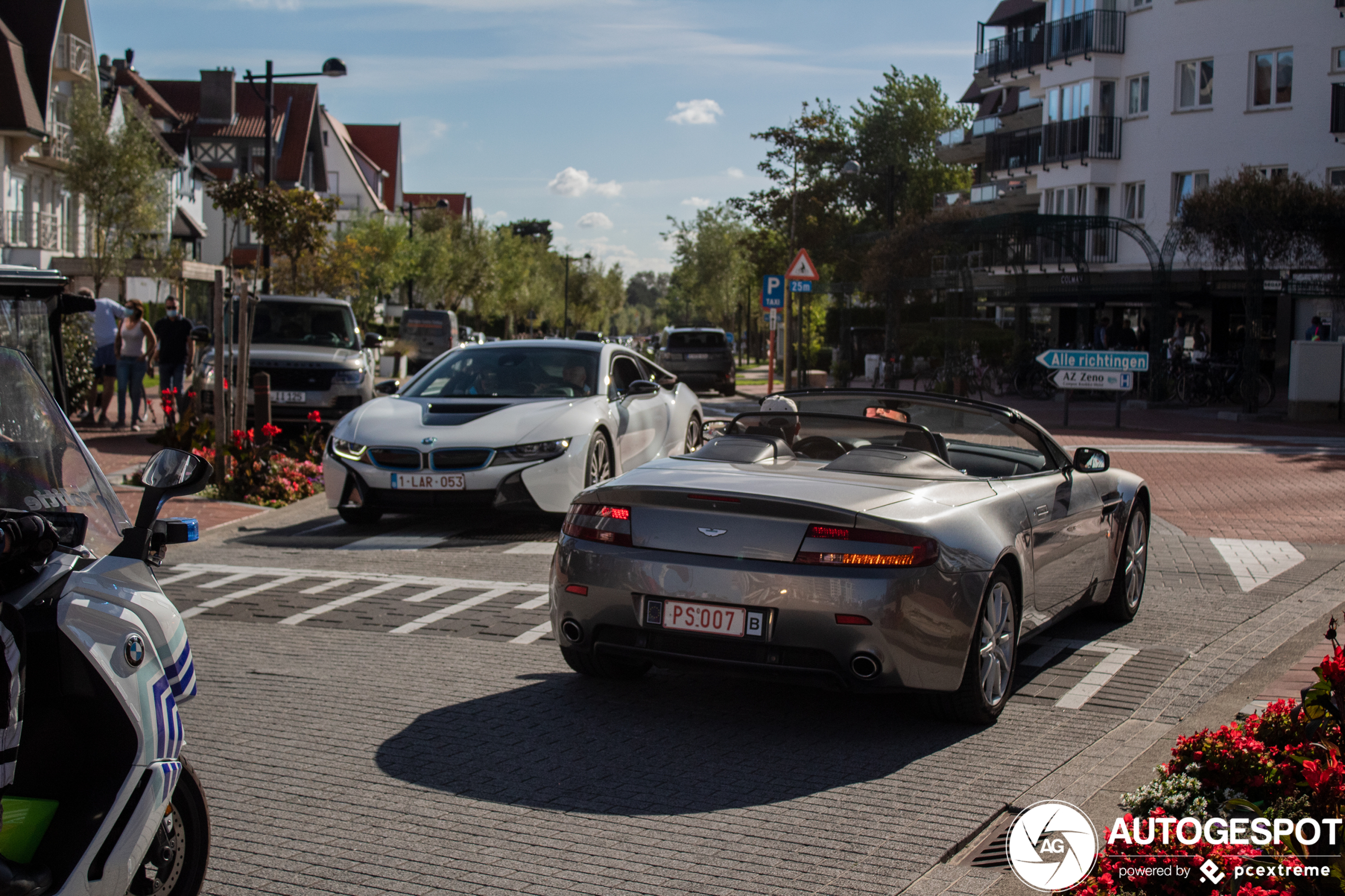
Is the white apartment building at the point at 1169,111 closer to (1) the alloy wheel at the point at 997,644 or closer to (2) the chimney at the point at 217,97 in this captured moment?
(1) the alloy wheel at the point at 997,644

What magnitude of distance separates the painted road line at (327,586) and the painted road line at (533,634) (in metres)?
1.70

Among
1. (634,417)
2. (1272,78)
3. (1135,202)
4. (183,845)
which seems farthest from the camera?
(1135,202)

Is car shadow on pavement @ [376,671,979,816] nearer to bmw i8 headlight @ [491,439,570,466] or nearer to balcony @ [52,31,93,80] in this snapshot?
bmw i8 headlight @ [491,439,570,466]

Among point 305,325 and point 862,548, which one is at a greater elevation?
point 305,325

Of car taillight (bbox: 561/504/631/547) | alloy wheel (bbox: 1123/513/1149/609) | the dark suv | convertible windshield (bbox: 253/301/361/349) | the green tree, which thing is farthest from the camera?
the green tree

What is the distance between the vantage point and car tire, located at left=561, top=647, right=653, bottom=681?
5.93 m

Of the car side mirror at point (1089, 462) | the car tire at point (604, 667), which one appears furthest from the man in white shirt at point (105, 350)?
the car side mirror at point (1089, 462)

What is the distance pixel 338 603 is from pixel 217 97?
6962 cm

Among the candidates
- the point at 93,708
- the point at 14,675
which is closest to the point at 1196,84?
the point at 93,708

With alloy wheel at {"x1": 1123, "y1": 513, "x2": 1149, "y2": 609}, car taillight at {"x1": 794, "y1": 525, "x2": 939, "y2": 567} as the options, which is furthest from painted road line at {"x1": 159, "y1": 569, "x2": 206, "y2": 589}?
alloy wheel at {"x1": 1123, "y1": 513, "x2": 1149, "y2": 609}

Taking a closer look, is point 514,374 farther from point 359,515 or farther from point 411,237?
point 411,237

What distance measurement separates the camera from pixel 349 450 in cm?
1063

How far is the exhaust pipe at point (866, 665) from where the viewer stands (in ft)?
16.3

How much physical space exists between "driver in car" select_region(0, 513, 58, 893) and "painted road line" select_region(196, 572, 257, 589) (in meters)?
5.83
